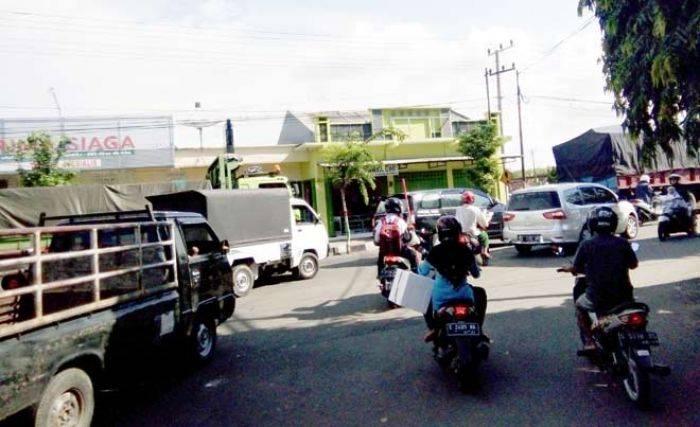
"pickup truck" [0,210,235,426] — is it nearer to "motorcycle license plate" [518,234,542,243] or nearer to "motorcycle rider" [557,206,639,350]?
"motorcycle rider" [557,206,639,350]

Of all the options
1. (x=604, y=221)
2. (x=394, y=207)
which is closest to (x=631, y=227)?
(x=394, y=207)

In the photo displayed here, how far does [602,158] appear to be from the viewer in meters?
20.3

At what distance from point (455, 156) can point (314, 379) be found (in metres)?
23.2

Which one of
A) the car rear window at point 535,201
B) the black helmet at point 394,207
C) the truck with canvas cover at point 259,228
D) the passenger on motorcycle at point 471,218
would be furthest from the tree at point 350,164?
the black helmet at point 394,207

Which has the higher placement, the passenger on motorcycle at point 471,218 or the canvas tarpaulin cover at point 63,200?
the canvas tarpaulin cover at point 63,200

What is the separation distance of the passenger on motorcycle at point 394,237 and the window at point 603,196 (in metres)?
7.08

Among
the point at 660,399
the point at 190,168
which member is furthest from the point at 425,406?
the point at 190,168

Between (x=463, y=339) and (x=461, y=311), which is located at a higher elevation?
(x=461, y=311)

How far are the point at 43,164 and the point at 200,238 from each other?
573 inches

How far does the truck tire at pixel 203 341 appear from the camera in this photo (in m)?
A: 5.77

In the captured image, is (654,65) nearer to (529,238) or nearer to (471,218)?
(471,218)

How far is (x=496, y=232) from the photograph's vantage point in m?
15.6

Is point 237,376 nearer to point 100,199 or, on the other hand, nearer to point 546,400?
point 546,400

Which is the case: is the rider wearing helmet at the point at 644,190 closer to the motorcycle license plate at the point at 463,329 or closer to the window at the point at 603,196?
the window at the point at 603,196
